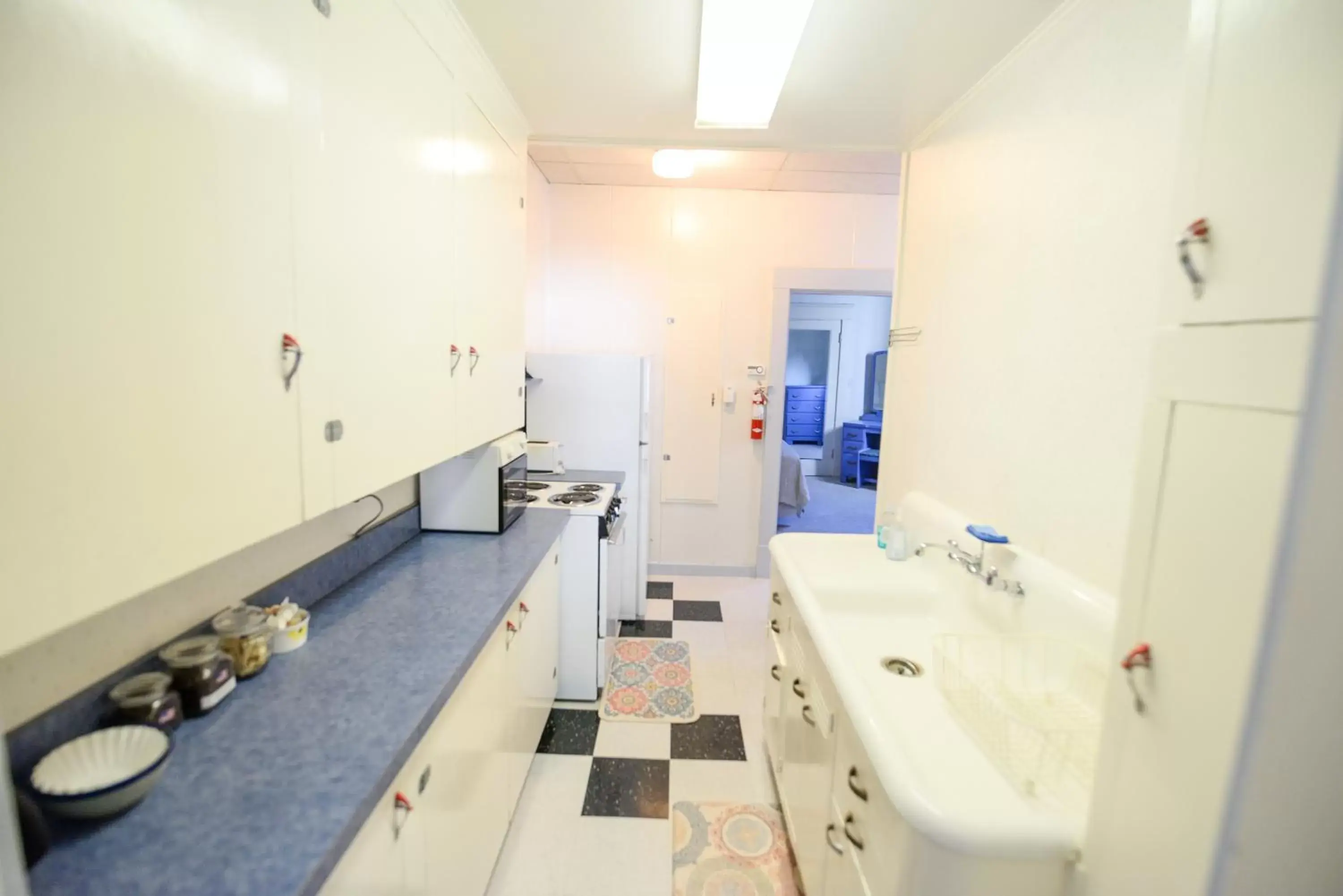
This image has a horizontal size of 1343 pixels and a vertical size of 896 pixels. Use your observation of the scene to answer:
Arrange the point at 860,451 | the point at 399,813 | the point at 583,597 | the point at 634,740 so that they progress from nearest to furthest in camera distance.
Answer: the point at 399,813 < the point at 634,740 < the point at 583,597 < the point at 860,451

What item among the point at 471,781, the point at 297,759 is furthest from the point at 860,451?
Answer: the point at 297,759

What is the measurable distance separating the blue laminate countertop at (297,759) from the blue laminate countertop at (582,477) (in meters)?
1.58

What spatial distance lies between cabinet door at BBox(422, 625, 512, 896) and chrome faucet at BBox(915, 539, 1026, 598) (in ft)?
4.38

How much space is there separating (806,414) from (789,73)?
6.44 m

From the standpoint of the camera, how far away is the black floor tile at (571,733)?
90.8 inches

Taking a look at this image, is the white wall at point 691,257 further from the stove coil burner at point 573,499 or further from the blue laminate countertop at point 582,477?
the stove coil burner at point 573,499

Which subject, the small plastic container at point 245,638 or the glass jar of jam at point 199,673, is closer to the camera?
the glass jar of jam at point 199,673

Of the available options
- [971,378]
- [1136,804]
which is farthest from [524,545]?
[1136,804]

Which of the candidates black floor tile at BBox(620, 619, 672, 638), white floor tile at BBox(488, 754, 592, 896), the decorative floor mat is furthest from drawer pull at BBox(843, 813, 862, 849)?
black floor tile at BBox(620, 619, 672, 638)

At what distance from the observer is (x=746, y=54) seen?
65.7 inches

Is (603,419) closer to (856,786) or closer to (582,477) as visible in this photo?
(582,477)

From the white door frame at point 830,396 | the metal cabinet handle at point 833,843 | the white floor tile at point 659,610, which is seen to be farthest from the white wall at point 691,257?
the white door frame at point 830,396

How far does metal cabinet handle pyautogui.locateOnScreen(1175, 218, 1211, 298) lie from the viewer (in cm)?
70

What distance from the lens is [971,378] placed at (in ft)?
6.00
